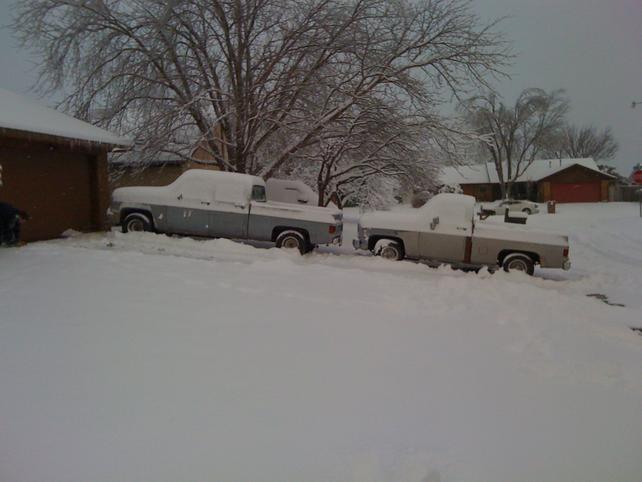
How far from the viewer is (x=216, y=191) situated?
34.9 ft

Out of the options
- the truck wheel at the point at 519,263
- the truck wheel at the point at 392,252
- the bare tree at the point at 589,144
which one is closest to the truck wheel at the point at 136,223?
the truck wheel at the point at 392,252

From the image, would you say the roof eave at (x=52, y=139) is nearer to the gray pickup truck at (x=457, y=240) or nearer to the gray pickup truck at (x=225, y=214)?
the gray pickup truck at (x=225, y=214)

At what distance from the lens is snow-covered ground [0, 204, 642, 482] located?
→ 109 inches

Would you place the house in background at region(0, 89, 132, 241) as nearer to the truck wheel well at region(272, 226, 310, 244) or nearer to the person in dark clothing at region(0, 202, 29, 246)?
the person in dark clothing at region(0, 202, 29, 246)

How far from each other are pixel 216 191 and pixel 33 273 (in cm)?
476

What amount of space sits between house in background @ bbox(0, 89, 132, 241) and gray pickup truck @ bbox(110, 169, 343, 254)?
183 centimetres

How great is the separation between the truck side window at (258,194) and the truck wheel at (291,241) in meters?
1.29

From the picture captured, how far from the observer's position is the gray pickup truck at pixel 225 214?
10.3 meters

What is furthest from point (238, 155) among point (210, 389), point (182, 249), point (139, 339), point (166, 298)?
point (210, 389)

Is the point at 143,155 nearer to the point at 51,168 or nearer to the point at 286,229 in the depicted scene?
the point at 51,168

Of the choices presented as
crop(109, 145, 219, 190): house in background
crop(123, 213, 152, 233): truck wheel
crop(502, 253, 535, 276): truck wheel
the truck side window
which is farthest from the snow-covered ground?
crop(109, 145, 219, 190): house in background

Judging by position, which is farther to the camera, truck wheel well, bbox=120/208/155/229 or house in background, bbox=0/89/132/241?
truck wheel well, bbox=120/208/155/229

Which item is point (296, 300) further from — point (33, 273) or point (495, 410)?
point (33, 273)

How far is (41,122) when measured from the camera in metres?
9.85
